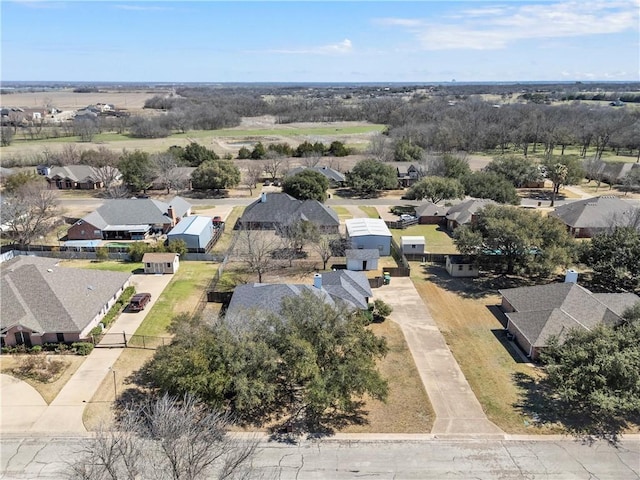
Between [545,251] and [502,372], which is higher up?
[545,251]

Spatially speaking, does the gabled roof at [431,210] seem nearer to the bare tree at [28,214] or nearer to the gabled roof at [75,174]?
the bare tree at [28,214]

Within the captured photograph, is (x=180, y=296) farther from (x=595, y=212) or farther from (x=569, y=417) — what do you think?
(x=595, y=212)

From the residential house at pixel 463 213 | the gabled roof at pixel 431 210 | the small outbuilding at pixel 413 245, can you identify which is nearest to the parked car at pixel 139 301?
the small outbuilding at pixel 413 245

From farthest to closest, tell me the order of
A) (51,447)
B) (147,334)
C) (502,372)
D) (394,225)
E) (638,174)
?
(638,174)
(394,225)
(147,334)
(502,372)
(51,447)

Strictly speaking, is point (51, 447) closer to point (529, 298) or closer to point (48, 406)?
point (48, 406)

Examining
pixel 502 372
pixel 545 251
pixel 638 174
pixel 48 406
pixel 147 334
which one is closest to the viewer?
pixel 48 406

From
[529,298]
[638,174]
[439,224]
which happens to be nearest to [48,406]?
[529,298]

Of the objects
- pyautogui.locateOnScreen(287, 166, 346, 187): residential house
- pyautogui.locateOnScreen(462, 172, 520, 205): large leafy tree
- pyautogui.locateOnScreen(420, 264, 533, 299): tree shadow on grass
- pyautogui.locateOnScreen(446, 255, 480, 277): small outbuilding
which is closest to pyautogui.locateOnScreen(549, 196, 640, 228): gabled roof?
pyautogui.locateOnScreen(462, 172, 520, 205): large leafy tree
